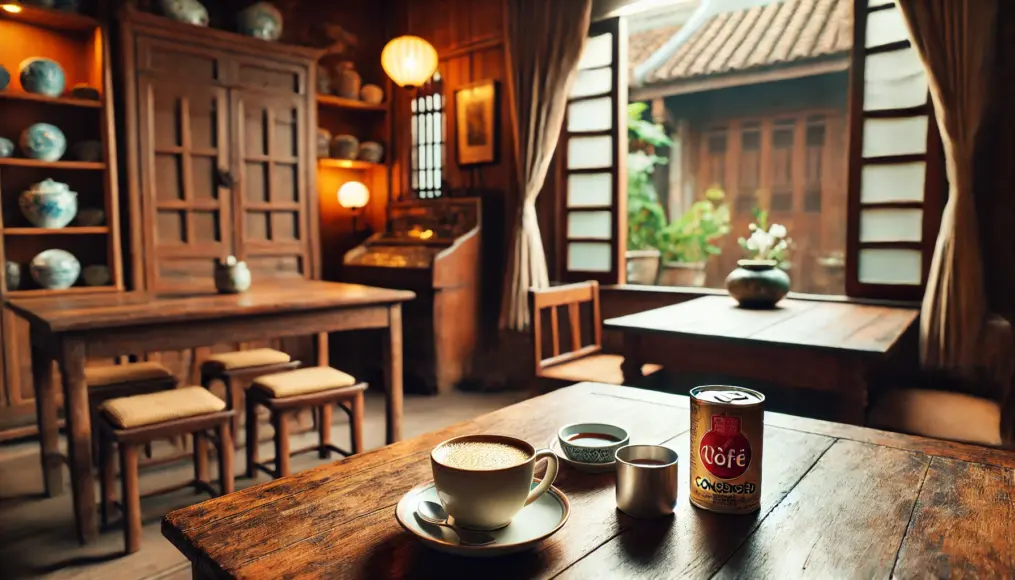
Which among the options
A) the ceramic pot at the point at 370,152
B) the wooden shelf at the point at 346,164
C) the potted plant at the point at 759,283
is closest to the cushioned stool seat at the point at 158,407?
the potted plant at the point at 759,283

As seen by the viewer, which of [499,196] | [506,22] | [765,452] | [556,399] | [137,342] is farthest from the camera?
[499,196]

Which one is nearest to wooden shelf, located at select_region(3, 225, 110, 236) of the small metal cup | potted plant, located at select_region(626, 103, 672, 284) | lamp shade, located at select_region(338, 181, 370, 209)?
lamp shade, located at select_region(338, 181, 370, 209)

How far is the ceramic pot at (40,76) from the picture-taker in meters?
3.58

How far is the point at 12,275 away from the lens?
364cm

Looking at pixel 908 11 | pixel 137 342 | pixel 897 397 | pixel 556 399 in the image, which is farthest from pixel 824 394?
pixel 137 342

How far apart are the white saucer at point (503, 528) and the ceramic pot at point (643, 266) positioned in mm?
4608

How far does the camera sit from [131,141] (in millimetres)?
3873

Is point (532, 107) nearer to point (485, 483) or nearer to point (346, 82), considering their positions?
point (346, 82)

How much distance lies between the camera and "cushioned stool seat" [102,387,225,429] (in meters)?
2.17

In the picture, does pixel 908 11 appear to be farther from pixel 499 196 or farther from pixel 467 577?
pixel 467 577

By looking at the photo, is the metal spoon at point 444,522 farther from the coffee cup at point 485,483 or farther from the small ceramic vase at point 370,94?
the small ceramic vase at point 370,94

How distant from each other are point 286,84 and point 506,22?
159 cm

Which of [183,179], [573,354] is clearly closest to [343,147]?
[183,179]

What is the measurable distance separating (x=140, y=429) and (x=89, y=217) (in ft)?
7.49
